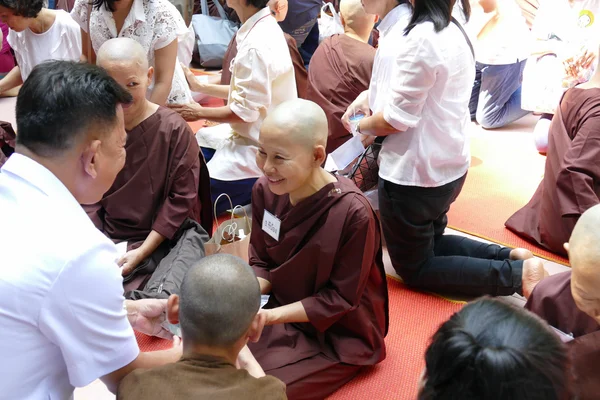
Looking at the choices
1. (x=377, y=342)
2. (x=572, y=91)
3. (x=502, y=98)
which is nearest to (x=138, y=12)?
(x=377, y=342)

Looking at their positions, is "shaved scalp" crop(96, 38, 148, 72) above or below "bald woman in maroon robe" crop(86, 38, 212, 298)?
above

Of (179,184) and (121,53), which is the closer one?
(121,53)

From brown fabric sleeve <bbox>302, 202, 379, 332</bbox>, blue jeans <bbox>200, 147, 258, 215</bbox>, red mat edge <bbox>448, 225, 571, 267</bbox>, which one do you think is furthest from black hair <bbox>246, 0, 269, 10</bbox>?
red mat edge <bbox>448, 225, 571, 267</bbox>

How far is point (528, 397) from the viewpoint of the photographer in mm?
958

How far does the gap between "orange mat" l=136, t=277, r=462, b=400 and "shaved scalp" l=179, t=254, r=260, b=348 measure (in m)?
0.81

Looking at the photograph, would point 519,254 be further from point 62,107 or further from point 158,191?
point 62,107

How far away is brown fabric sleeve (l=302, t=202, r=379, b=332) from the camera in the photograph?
1.90 meters

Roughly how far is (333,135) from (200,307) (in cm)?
216

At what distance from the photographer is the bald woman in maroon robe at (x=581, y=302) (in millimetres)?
1534

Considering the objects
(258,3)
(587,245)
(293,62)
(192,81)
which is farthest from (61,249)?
(293,62)

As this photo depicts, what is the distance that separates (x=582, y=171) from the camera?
2.70 metres

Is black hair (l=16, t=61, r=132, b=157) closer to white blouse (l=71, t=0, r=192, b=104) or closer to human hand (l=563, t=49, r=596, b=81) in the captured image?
white blouse (l=71, t=0, r=192, b=104)

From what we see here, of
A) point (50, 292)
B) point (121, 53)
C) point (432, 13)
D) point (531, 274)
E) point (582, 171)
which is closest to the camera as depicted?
point (50, 292)

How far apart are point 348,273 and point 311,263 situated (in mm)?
127
